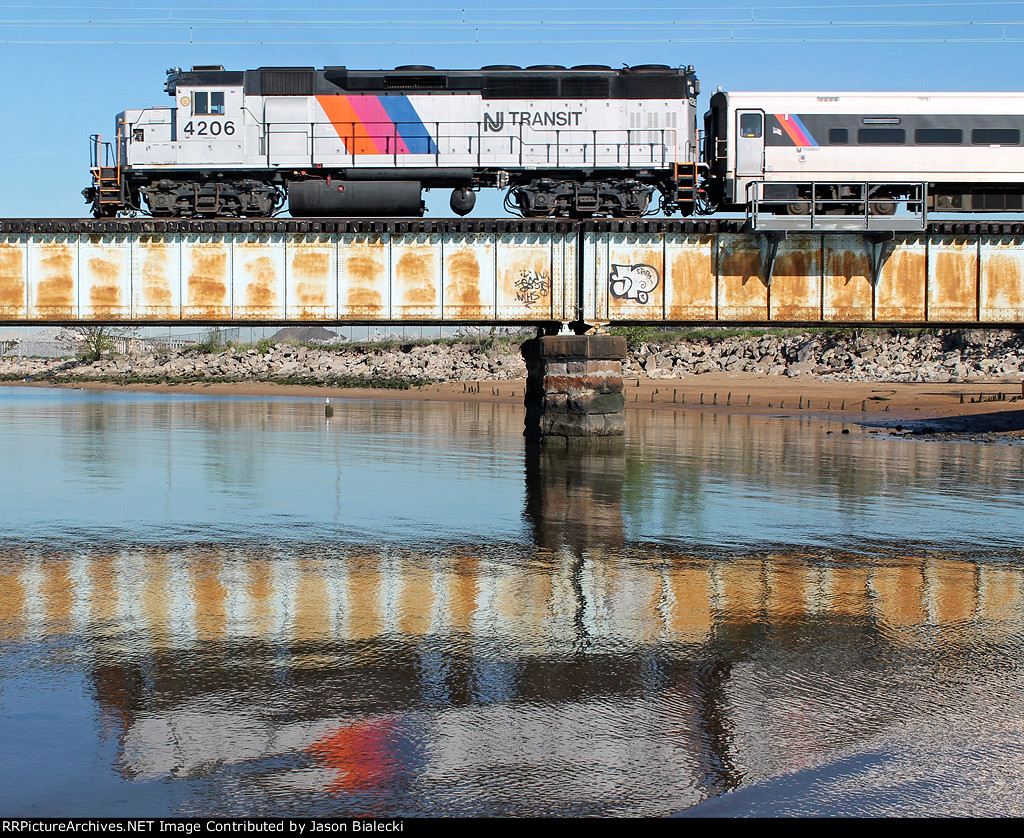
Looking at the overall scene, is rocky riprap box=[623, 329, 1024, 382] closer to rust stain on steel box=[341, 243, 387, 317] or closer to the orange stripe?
rust stain on steel box=[341, 243, 387, 317]

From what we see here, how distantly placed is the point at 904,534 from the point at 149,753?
12.4 m

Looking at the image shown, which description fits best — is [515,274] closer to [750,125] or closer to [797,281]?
[750,125]

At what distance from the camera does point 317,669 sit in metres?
8.09

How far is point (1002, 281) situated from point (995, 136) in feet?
13.2

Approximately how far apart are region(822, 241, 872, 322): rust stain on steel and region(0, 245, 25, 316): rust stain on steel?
73.3 ft

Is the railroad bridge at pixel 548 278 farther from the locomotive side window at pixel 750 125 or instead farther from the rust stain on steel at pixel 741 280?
the locomotive side window at pixel 750 125

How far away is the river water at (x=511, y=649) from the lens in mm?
5930

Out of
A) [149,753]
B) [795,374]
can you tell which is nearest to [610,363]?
[149,753]

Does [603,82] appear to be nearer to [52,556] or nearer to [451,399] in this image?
[52,556]

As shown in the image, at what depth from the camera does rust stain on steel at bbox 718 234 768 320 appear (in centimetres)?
2608

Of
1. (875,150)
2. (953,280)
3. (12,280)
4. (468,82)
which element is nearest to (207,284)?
(12,280)

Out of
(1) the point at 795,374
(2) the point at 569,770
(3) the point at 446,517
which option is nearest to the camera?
(2) the point at 569,770

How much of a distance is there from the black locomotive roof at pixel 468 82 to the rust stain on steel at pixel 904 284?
750 centimetres

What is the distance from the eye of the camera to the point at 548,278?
2639 centimetres
